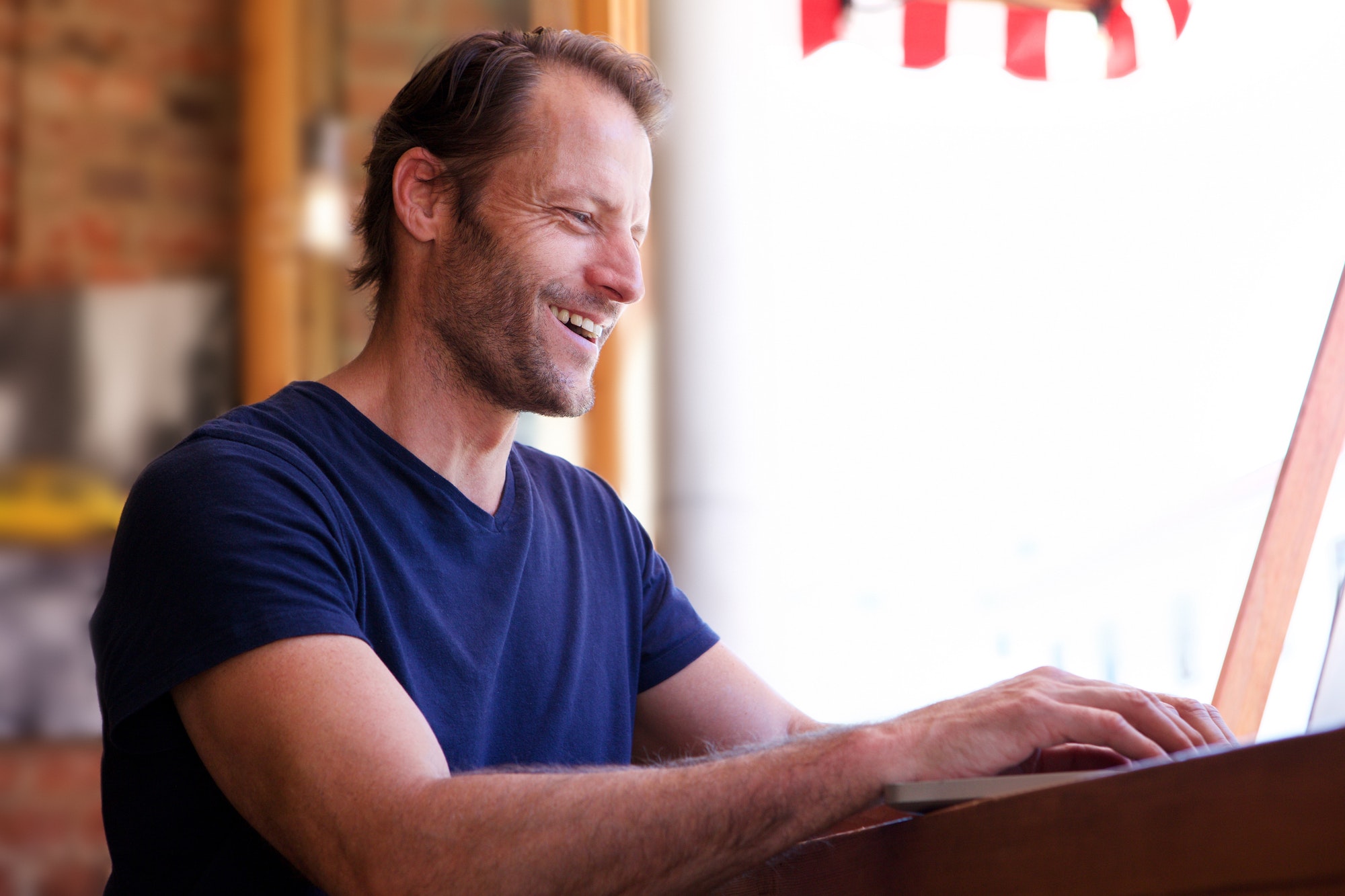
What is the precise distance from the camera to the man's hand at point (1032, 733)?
63 cm

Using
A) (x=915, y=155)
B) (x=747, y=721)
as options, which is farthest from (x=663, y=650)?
(x=915, y=155)

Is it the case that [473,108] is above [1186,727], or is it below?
above

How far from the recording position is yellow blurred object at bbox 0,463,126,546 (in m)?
2.56

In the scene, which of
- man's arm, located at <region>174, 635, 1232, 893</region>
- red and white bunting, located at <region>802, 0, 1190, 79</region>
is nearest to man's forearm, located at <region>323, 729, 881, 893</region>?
man's arm, located at <region>174, 635, 1232, 893</region>

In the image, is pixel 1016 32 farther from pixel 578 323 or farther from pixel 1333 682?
pixel 1333 682

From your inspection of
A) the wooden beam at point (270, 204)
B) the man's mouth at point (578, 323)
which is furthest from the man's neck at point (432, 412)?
the wooden beam at point (270, 204)

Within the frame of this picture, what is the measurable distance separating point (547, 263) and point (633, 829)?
681 mm

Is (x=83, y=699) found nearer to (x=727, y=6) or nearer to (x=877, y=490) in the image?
(x=877, y=490)

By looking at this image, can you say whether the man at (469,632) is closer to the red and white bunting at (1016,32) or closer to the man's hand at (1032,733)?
the man's hand at (1032,733)

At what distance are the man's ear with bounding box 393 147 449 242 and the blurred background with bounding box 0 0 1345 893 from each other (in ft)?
0.42

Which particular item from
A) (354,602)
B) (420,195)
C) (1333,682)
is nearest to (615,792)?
(354,602)

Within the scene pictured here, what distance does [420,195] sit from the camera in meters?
1.30

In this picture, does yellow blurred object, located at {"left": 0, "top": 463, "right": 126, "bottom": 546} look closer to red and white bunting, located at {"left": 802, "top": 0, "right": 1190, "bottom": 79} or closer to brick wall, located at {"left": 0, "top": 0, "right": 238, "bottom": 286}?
brick wall, located at {"left": 0, "top": 0, "right": 238, "bottom": 286}

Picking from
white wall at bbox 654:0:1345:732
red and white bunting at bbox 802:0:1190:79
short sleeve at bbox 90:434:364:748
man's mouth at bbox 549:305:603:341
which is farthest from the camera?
red and white bunting at bbox 802:0:1190:79
